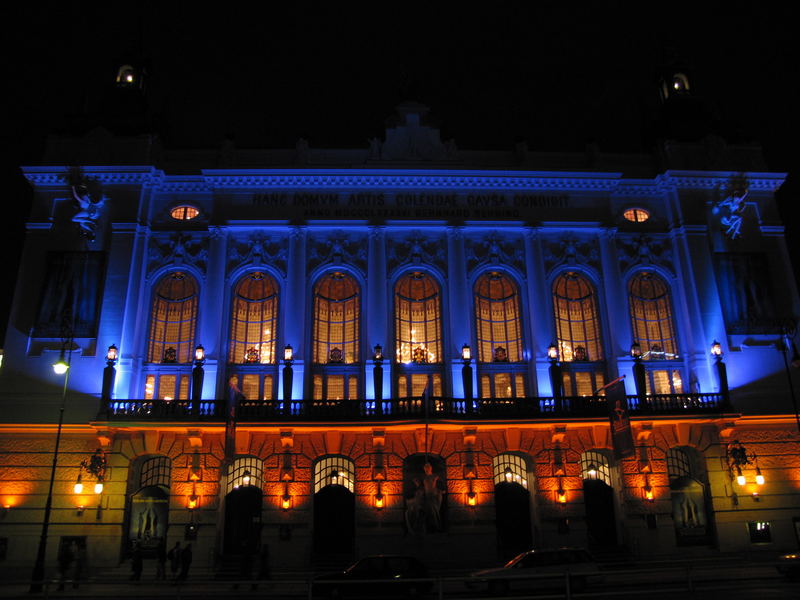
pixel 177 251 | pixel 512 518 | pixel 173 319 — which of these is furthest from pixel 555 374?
pixel 177 251

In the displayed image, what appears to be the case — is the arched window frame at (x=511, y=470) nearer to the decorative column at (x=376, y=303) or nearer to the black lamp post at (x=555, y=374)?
the black lamp post at (x=555, y=374)

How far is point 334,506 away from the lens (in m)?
30.2

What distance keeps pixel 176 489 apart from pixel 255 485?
3.50m

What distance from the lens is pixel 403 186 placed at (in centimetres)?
3600

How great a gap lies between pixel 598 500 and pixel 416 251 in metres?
15.3

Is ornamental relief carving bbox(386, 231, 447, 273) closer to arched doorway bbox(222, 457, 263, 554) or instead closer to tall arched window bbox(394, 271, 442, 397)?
tall arched window bbox(394, 271, 442, 397)

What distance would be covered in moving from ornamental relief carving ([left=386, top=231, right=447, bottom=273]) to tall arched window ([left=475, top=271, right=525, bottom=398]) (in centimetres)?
247

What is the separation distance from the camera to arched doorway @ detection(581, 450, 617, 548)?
99.6 ft

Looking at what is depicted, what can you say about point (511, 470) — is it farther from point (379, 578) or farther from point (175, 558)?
point (175, 558)

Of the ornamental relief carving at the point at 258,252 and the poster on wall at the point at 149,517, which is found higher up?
the ornamental relief carving at the point at 258,252

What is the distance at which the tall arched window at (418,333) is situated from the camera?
32969mm

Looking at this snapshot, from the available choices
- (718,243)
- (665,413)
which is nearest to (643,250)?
(718,243)

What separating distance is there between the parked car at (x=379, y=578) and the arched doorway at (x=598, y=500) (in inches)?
477

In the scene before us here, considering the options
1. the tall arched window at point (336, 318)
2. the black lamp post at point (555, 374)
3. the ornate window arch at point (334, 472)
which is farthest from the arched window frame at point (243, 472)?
the black lamp post at point (555, 374)
